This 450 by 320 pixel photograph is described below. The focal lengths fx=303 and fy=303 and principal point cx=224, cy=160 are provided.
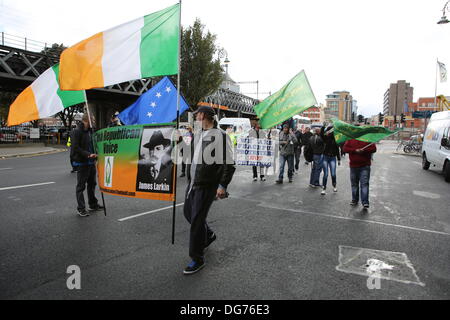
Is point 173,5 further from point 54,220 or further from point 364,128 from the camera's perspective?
point 364,128

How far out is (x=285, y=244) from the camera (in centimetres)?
443

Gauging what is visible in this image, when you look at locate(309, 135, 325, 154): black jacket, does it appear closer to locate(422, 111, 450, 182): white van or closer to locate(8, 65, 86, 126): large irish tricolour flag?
locate(422, 111, 450, 182): white van

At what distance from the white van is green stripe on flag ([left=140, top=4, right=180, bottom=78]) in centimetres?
1072

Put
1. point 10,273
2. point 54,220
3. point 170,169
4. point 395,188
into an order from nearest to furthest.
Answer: point 10,273, point 170,169, point 54,220, point 395,188

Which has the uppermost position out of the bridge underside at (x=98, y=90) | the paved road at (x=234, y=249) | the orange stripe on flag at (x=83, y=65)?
the bridge underside at (x=98, y=90)

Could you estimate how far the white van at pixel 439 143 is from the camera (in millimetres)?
11218

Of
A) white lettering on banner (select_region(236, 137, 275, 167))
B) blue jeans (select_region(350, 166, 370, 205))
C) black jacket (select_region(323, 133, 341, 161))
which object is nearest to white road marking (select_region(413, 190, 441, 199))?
black jacket (select_region(323, 133, 341, 161))

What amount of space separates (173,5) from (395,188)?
338 inches

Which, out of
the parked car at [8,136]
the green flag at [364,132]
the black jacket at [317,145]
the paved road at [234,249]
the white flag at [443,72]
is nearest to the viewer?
the paved road at [234,249]

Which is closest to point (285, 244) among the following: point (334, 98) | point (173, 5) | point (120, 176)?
point (120, 176)

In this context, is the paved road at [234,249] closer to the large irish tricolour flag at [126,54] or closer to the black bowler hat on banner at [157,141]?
the black bowler hat on banner at [157,141]

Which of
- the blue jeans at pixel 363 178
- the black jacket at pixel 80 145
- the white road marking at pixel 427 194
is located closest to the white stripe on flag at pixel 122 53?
the black jacket at pixel 80 145

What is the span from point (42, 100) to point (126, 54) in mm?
1550
